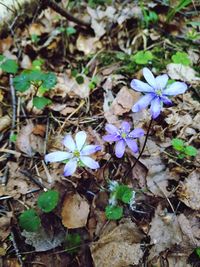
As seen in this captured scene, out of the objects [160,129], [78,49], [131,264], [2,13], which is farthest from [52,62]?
[131,264]

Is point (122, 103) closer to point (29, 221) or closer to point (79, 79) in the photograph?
point (79, 79)

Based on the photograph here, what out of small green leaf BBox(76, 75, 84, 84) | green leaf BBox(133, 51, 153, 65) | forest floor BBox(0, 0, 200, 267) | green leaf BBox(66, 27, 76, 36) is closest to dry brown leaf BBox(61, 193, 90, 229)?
forest floor BBox(0, 0, 200, 267)

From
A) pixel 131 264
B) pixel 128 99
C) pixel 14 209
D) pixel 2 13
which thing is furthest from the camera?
pixel 2 13

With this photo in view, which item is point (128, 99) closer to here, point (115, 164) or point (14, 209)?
point (115, 164)

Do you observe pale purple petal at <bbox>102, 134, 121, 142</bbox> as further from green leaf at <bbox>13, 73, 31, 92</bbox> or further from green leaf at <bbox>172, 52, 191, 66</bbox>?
green leaf at <bbox>172, 52, 191, 66</bbox>

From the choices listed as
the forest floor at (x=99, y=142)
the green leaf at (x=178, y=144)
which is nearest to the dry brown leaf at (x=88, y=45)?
the forest floor at (x=99, y=142)

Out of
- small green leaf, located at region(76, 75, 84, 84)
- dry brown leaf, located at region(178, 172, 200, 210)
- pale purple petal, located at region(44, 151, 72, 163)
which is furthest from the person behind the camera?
small green leaf, located at region(76, 75, 84, 84)
